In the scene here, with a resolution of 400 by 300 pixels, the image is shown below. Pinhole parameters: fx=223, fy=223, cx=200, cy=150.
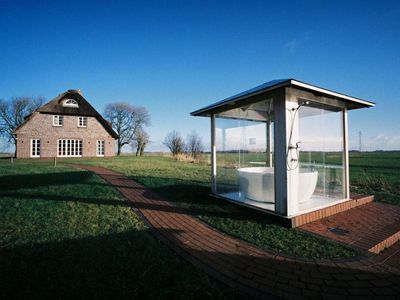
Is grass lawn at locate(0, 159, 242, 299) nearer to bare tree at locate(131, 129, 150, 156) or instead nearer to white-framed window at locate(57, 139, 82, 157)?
white-framed window at locate(57, 139, 82, 157)

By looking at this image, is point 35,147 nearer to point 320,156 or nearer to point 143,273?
point 143,273

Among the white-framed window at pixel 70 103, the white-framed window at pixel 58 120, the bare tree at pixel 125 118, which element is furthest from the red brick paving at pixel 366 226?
the bare tree at pixel 125 118

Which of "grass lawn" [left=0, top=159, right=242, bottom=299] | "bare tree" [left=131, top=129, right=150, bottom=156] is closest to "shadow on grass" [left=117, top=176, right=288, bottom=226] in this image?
"grass lawn" [left=0, top=159, right=242, bottom=299]

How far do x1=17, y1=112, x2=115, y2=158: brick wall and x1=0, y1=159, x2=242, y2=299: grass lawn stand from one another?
21.4 meters

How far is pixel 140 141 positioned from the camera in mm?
42250

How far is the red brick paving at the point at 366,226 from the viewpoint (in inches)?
154

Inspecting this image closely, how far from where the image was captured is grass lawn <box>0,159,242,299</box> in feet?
8.23

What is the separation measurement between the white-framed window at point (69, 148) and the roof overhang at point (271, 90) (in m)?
22.3

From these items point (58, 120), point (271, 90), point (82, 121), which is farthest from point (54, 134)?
point (271, 90)

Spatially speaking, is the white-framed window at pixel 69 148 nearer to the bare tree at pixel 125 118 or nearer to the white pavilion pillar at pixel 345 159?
the bare tree at pixel 125 118

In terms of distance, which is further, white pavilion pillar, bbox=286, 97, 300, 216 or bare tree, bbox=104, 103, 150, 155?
bare tree, bbox=104, 103, 150, 155

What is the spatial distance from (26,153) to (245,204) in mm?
25518

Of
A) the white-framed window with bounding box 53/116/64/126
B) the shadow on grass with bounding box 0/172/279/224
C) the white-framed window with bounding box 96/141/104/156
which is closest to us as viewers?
the shadow on grass with bounding box 0/172/279/224

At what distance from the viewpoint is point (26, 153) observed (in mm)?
22906
